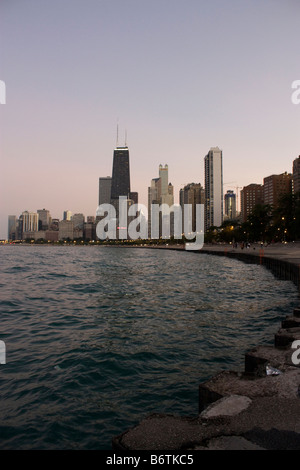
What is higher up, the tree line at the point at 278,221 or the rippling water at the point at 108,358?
the tree line at the point at 278,221

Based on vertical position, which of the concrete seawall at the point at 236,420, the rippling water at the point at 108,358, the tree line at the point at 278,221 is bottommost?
the rippling water at the point at 108,358

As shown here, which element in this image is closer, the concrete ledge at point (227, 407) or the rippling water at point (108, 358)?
the concrete ledge at point (227, 407)

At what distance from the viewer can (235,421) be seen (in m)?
4.14

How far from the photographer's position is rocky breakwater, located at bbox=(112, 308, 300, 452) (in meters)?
3.76

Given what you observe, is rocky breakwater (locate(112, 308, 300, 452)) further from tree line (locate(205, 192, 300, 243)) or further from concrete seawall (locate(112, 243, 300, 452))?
tree line (locate(205, 192, 300, 243))

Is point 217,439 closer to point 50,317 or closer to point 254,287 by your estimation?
point 50,317

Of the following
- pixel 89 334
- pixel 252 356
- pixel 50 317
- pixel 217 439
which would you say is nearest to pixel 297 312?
pixel 252 356

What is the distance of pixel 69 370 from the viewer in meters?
8.39

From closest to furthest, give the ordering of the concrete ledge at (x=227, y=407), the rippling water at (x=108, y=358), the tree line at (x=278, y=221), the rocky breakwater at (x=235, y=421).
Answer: the rocky breakwater at (x=235, y=421) → the concrete ledge at (x=227, y=407) → the rippling water at (x=108, y=358) → the tree line at (x=278, y=221)

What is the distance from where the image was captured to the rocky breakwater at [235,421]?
3756 mm

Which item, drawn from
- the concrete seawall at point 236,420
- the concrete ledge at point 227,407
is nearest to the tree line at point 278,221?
the concrete seawall at point 236,420

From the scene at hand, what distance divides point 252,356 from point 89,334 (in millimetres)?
7180

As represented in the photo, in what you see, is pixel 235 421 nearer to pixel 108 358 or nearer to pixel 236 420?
pixel 236 420

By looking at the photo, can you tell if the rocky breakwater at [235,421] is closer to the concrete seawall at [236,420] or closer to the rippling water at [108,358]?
the concrete seawall at [236,420]
